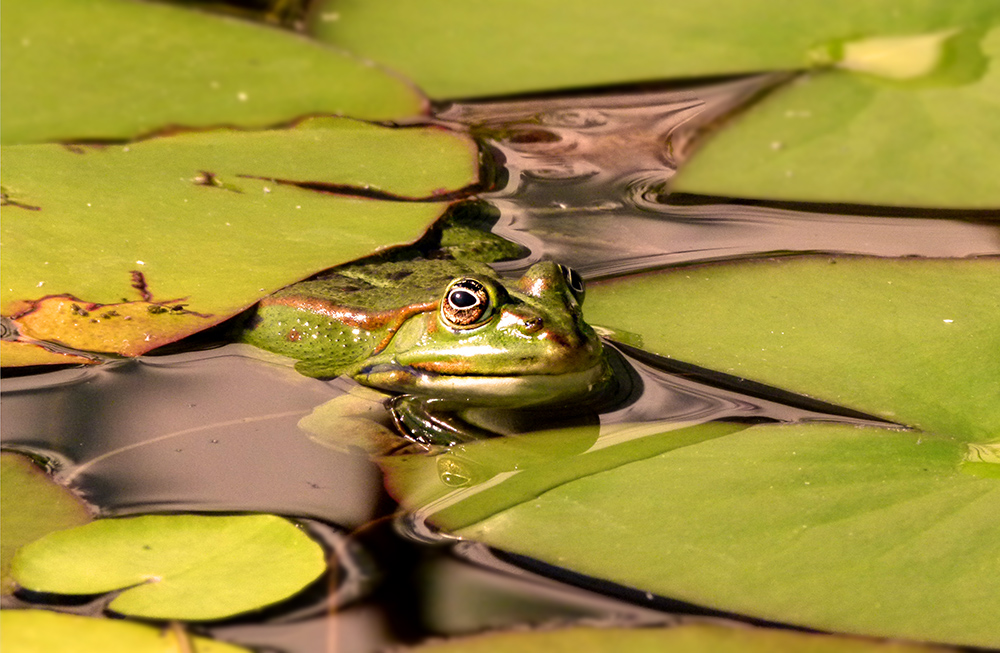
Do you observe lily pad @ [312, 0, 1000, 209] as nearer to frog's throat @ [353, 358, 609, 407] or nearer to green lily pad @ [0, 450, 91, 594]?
frog's throat @ [353, 358, 609, 407]

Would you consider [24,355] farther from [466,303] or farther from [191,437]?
[466,303]

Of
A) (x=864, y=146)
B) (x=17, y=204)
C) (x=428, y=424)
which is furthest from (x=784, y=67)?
(x=17, y=204)

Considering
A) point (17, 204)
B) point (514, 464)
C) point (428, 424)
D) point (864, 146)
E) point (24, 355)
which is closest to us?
point (514, 464)

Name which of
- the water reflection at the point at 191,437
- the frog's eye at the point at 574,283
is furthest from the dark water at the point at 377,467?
the frog's eye at the point at 574,283

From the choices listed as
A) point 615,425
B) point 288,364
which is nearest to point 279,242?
point 288,364

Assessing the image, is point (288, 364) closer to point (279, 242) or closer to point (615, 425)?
point (279, 242)
